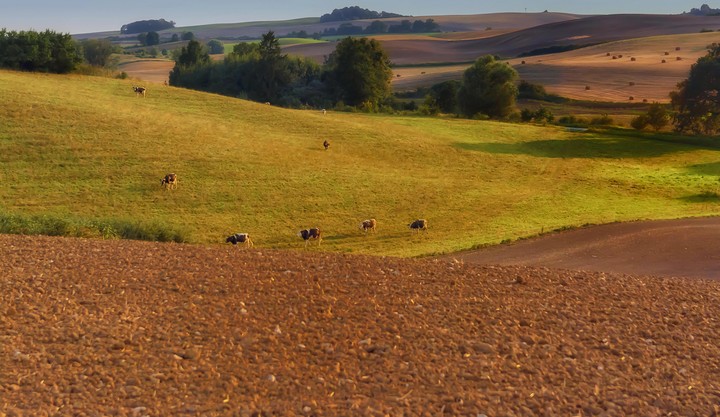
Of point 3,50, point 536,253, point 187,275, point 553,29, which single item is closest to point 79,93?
point 3,50

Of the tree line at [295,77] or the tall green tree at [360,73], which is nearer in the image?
the tall green tree at [360,73]

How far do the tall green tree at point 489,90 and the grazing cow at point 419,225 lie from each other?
51103 mm

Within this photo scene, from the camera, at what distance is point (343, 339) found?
991 cm

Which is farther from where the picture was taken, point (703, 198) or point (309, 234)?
point (703, 198)

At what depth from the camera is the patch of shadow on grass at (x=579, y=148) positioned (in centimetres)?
5327

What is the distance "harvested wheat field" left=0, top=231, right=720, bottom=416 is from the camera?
321 inches

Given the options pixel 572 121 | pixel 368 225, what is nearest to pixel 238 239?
pixel 368 225

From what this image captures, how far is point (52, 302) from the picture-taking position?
11102 millimetres

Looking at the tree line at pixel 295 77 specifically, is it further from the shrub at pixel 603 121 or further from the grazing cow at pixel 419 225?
the grazing cow at pixel 419 225

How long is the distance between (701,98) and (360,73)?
45.2 m

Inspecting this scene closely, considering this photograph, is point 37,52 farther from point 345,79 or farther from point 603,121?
point 603,121

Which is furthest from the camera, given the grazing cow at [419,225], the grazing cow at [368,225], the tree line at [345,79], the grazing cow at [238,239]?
the tree line at [345,79]

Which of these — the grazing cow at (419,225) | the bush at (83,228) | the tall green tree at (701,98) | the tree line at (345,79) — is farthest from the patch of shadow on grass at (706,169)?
the bush at (83,228)

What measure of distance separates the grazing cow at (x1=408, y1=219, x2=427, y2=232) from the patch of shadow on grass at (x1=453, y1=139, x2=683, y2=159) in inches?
847
